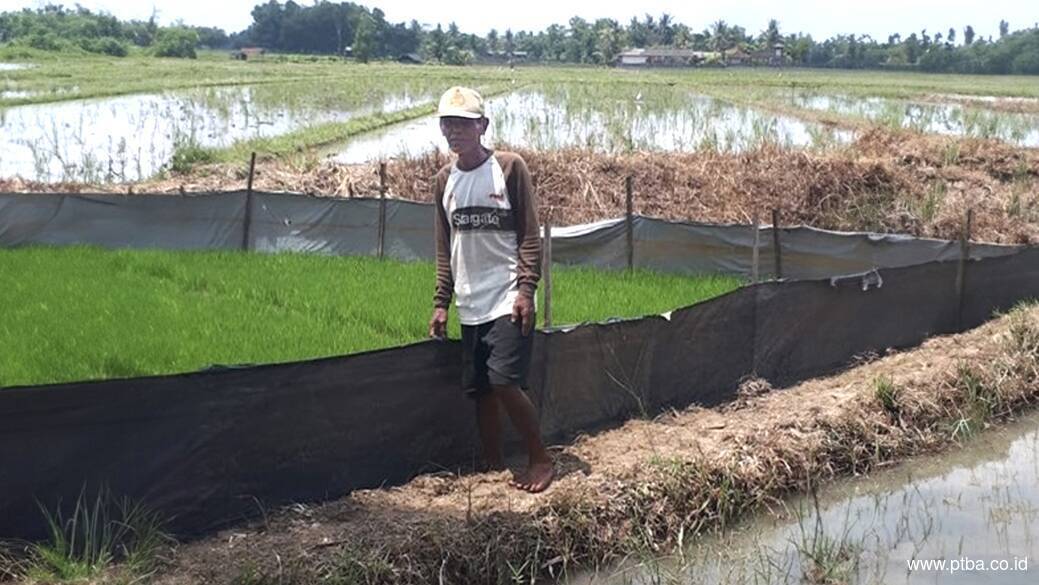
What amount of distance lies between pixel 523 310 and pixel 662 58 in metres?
71.2

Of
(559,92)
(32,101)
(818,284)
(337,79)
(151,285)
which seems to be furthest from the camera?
(337,79)

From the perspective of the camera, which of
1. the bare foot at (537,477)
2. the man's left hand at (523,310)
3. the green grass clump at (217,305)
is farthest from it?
the green grass clump at (217,305)

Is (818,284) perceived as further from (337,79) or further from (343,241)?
(337,79)

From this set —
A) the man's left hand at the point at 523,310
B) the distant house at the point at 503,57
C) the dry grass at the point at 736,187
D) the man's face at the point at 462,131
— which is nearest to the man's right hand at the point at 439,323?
the man's left hand at the point at 523,310

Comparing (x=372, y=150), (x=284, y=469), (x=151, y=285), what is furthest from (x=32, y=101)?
(x=284, y=469)

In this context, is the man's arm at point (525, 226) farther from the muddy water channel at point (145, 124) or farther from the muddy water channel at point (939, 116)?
the muddy water channel at point (939, 116)

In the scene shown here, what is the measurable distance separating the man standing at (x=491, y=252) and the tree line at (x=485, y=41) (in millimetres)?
54635

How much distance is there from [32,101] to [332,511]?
74.5 feet

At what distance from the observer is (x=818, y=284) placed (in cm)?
711

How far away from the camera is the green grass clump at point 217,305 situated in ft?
22.1

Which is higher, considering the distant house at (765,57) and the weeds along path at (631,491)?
the distant house at (765,57)

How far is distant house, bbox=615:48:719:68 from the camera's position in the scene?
70.9 m

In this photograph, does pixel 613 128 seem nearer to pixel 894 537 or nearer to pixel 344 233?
pixel 344 233

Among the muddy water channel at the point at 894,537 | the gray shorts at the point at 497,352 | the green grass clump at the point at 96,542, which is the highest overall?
the gray shorts at the point at 497,352
